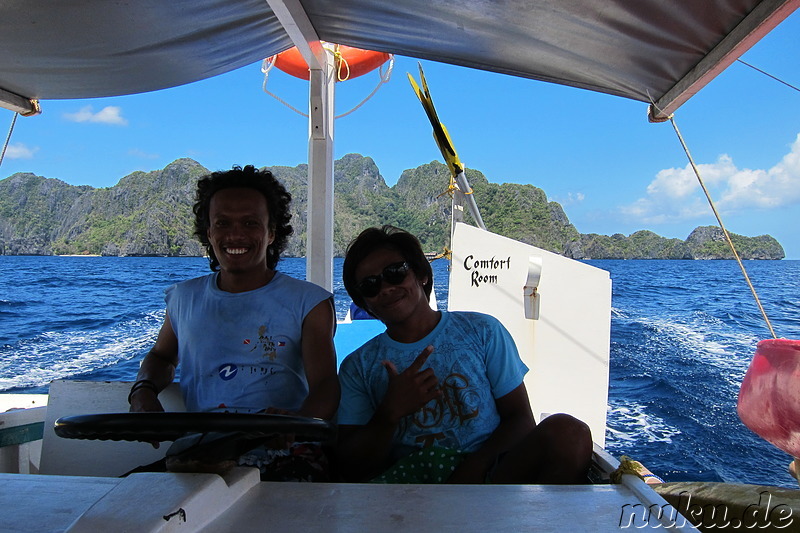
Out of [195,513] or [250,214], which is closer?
[195,513]

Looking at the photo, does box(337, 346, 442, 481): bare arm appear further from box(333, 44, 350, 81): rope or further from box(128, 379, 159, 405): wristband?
box(333, 44, 350, 81): rope

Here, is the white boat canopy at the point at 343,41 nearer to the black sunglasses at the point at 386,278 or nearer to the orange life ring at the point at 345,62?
the orange life ring at the point at 345,62

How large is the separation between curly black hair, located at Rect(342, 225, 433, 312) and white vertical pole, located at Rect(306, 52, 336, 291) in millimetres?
1146

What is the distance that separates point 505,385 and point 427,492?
0.64 m

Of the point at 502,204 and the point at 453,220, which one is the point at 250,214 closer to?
the point at 453,220

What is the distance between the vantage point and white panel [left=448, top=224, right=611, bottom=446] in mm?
3752

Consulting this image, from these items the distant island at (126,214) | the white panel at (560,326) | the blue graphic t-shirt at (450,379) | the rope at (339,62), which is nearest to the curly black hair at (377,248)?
the blue graphic t-shirt at (450,379)

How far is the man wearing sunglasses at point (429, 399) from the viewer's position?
4.09ft

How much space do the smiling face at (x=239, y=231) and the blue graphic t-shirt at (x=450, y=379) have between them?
0.42m

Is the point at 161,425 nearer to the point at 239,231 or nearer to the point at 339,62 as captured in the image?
the point at 239,231

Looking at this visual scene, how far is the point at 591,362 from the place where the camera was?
3.77 meters

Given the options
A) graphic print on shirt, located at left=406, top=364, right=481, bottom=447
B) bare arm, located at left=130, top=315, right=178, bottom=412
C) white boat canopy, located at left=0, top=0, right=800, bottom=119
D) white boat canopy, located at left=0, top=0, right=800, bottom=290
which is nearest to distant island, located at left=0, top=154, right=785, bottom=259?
white boat canopy, located at left=0, top=0, right=800, bottom=290

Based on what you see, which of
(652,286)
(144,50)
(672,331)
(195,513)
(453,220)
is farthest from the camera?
(652,286)

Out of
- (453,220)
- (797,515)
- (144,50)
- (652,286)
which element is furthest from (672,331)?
(652,286)
